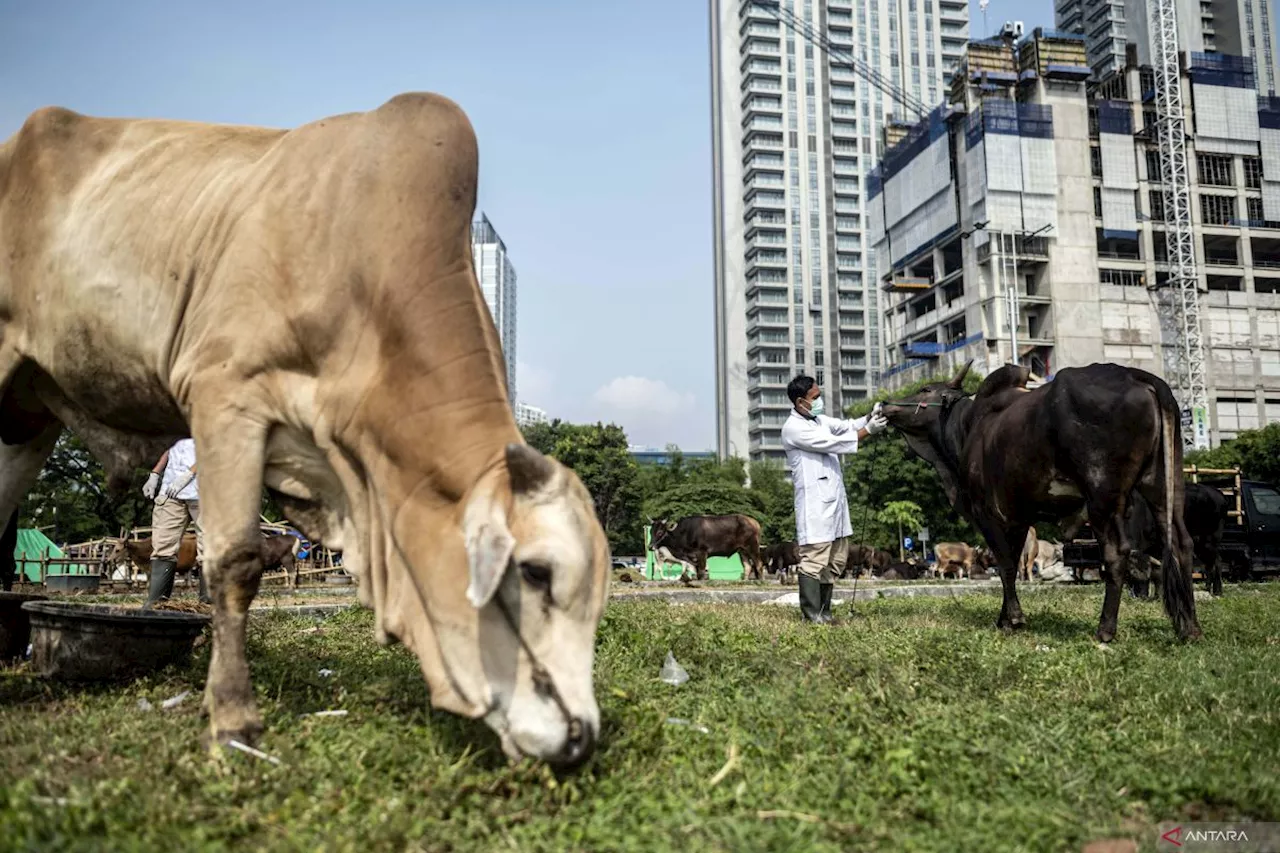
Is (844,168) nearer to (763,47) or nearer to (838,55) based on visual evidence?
Answer: (838,55)

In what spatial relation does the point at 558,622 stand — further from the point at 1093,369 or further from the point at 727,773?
the point at 1093,369

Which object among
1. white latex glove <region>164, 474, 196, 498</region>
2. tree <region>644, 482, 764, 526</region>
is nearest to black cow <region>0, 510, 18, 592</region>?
white latex glove <region>164, 474, 196, 498</region>

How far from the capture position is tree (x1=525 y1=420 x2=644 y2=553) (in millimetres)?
57312

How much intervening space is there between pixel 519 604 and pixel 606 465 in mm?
54653

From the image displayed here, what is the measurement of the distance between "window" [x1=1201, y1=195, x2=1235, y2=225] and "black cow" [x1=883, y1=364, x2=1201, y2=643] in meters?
81.8

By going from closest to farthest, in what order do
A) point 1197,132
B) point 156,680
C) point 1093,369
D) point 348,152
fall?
point 348,152 < point 156,680 < point 1093,369 < point 1197,132

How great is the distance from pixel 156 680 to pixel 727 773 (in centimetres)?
327

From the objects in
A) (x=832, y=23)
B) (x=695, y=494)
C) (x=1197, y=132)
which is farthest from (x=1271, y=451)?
(x=832, y=23)

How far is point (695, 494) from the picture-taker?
52.7 metres

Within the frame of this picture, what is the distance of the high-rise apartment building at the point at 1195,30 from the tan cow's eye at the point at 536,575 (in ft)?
368

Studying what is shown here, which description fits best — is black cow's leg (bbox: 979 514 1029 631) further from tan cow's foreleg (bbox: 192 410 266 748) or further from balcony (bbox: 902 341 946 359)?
balcony (bbox: 902 341 946 359)

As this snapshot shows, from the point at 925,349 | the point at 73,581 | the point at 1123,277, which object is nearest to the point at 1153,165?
the point at 1123,277

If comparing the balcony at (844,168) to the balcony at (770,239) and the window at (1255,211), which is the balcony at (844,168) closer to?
the balcony at (770,239)

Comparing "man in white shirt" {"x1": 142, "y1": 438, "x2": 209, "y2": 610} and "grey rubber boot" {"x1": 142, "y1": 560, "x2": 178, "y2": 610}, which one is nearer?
"grey rubber boot" {"x1": 142, "y1": 560, "x2": 178, "y2": 610}
